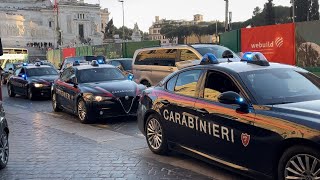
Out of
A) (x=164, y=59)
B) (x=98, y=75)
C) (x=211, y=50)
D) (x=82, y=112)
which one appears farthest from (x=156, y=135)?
(x=164, y=59)

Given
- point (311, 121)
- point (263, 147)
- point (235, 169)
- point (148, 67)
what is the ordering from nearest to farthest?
point (311, 121)
point (263, 147)
point (235, 169)
point (148, 67)

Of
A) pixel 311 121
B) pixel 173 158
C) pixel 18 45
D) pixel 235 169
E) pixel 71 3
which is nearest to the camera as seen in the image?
pixel 311 121

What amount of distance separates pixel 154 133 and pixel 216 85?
1674mm

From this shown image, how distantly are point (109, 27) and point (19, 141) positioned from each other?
145329mm

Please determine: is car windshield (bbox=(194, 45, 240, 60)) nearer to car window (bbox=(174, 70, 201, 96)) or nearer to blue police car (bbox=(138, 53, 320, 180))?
blue police car (bbox=(138, 53, 320, 180))

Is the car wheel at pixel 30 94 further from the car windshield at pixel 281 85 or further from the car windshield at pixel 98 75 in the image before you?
the car windshield at pixel 281 85

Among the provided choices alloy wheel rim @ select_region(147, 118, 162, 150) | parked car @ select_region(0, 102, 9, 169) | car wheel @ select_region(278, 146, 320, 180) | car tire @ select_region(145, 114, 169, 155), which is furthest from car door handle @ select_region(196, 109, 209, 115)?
parked car @ select_region(0, 102, 9, 169)

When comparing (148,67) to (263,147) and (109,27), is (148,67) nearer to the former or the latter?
(263,147)

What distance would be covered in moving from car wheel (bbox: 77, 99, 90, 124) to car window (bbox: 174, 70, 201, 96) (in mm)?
4690

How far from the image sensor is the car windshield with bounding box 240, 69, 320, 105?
18.4 ft

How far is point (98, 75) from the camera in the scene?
41.8 feet

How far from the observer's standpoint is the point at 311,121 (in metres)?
4.75

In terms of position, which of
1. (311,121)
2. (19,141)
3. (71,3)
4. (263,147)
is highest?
(71,3)

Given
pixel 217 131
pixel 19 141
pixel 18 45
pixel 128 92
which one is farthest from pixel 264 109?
pixel 18 45
